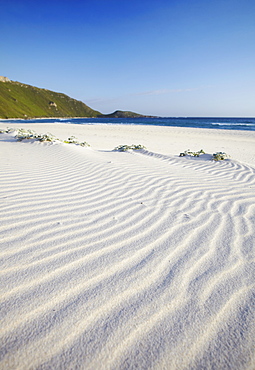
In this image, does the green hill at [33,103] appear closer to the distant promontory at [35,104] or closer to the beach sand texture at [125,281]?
the distant promontory at [35,104]

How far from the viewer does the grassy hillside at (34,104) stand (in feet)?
222

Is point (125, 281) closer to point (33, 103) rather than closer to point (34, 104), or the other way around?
point (34, 104)

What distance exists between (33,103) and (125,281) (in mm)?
100696

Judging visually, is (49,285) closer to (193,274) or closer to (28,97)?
(193,274)

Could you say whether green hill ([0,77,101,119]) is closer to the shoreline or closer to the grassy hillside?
the grassy hillside

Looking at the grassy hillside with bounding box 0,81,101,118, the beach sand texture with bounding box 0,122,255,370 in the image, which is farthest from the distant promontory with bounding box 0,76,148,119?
the beach sand texture with bounding box 0,122,255,370

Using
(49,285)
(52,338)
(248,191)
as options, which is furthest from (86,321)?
(248,191)

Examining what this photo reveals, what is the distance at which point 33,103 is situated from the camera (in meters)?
86.8

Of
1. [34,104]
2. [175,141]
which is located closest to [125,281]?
[175,141]

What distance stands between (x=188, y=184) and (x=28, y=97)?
103229mm

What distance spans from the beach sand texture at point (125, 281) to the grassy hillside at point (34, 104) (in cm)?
6701

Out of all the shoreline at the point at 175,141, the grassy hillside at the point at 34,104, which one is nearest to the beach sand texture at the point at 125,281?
the shoreline at the point at 175,141

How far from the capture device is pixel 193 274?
1.58 meters

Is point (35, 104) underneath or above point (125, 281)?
above
